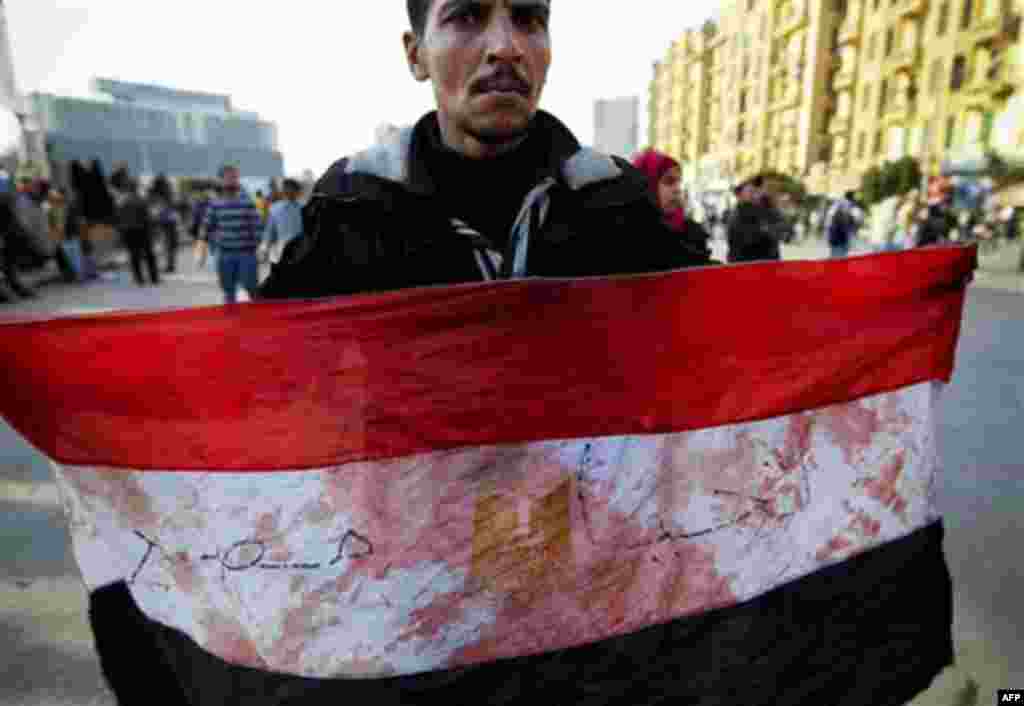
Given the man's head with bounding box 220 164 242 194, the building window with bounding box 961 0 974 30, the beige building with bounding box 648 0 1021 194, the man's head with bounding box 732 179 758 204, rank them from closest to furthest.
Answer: the man's head with bounding box 732 179 758 204
the man's head with bounding box 220 164 242 194
the beige building with bounding box 648 0 1021 194
the building window with bounding box 961 0 974 30

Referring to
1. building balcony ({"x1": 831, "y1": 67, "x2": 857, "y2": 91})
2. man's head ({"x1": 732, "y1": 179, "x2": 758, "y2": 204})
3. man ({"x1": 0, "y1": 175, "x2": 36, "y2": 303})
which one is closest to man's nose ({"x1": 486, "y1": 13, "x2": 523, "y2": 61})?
→ man's head ({"x1": 732, "y1": 179, "x2": 758, "y2": 204})

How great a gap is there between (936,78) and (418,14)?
147 ft

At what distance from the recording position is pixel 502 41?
1.30m

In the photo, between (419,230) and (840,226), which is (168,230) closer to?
(840,226)

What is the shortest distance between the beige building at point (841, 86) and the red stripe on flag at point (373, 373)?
3292 centimetres

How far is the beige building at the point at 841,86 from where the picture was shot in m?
33.0

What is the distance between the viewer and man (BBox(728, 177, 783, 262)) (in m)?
6.05

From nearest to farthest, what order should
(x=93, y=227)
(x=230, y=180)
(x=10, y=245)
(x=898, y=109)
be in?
(x=230, y=180)
(x=10, y=245)
(x=93, y=227)
(x=898, y=109)

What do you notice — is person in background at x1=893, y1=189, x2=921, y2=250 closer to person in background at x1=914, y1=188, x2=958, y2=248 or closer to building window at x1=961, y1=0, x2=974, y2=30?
person in background at x1=914, y1=188, x2=958, y2=248

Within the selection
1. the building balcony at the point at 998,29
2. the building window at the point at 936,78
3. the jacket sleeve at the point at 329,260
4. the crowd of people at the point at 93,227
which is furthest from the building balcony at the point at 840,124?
the jacket sleeve at the point at 329,260

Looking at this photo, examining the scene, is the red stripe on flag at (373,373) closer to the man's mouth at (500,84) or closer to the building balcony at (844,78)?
the man's mouth at (500,84)

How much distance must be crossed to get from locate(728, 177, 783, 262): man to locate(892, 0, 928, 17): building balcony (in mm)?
40883

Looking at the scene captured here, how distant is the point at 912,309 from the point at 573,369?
96 centimetres

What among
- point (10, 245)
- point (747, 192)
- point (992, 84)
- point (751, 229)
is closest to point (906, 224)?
point (747, 192)
